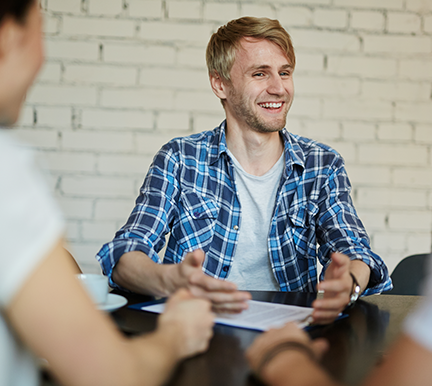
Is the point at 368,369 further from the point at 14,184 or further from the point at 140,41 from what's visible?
the point at 140,41

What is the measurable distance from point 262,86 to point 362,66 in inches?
30.4

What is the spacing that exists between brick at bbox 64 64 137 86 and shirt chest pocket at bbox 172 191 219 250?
0.89 metres

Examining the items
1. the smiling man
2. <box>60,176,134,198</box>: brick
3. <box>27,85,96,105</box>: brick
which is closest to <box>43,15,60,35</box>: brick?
<box>27,85,96,105</box>: brick

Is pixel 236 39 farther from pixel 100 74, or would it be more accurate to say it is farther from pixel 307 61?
pixel 100 74

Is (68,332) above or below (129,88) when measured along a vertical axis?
below

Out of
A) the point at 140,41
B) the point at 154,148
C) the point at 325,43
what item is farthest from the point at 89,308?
the point at 325,43

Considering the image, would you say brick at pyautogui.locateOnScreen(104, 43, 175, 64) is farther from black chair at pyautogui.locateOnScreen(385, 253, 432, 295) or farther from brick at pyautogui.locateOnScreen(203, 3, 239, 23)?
black chair at pyautogui.locateOnScreen(385, 253, 432, 295)

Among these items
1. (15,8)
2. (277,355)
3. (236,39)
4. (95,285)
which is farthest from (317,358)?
(236,39)

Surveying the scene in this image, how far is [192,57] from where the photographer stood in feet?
7.04

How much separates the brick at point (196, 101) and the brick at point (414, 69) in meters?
0.94

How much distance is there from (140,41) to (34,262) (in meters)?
1.90

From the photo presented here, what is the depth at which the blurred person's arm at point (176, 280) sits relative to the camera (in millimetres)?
846

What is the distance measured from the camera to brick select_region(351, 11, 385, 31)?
2219 millimetres

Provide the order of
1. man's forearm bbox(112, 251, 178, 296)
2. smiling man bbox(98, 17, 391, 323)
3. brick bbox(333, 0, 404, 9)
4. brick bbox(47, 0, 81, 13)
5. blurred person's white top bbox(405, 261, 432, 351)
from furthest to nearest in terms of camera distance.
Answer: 1. brick bbox(333, 0, 404, 9)
2. brick bbox(47, 0, 81, 13)
3. smiling man bbox(98, 17, 391, 323)
4. man's forearm bbox(112, 251, 178, 296)
5. blurred person's white top bbox(405, 261, 432, 351)
